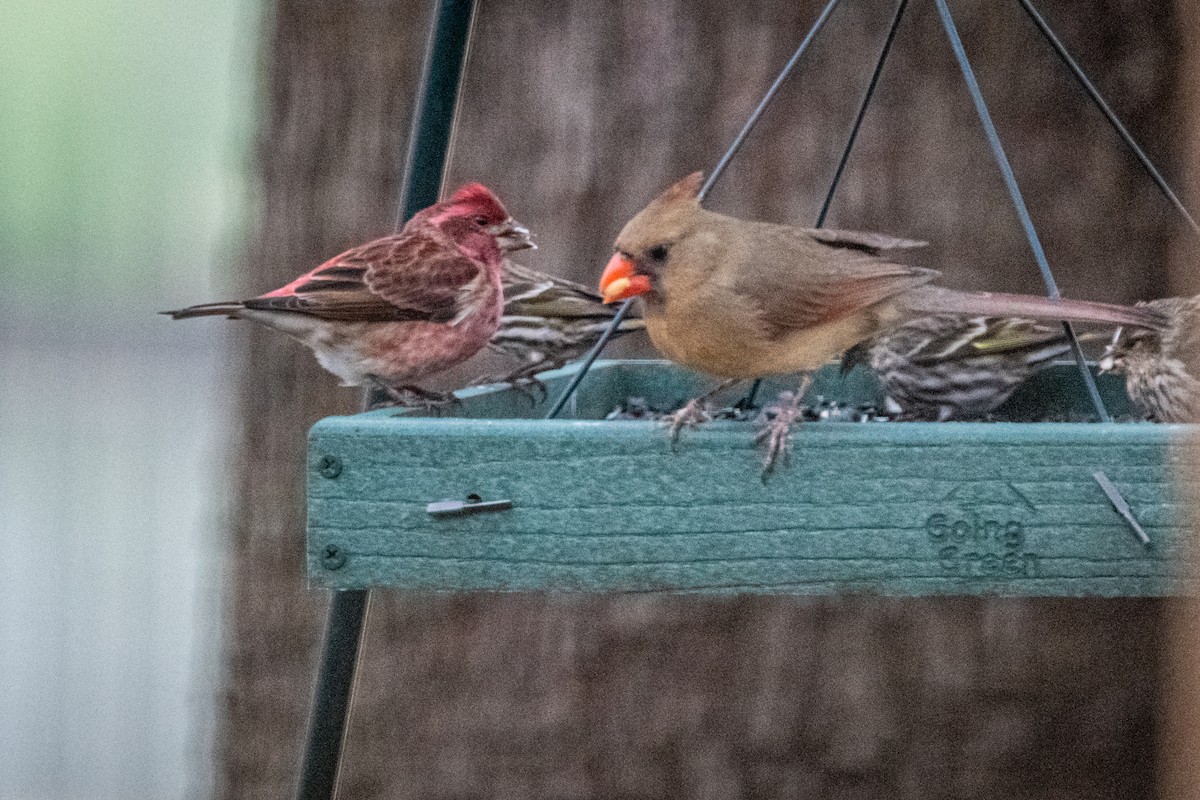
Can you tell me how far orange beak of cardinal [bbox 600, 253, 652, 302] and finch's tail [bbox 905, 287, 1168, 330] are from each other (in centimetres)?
60

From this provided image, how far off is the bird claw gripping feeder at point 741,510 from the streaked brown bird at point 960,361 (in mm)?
1185

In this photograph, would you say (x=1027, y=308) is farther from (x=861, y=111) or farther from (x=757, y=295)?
(x=861, y=111)

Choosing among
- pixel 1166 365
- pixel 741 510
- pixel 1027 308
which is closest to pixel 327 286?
pixel 741 510

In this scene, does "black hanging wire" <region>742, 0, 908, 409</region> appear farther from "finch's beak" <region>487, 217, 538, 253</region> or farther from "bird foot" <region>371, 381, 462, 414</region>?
"finch's beak" <region>487, 217, 538, 253</region>

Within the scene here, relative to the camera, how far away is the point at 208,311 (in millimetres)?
3523

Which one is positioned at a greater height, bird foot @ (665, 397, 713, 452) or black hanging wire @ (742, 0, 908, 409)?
black hanging wire @ (742, 0, 908, 409)

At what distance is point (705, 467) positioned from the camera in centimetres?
275

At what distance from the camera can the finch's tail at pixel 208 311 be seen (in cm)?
345

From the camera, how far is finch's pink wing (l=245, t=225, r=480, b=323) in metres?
3.84

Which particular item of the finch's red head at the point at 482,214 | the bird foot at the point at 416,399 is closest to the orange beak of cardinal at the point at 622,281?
the bird foot at the point at 416,399

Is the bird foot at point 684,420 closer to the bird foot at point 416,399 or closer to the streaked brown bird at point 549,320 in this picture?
the bird foot at point 416,399

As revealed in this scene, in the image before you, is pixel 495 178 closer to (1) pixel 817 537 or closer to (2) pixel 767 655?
(2) pixel 767 655

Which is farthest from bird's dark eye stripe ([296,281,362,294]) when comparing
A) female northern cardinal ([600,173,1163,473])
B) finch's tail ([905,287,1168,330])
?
finch's tail ([905,287,1168,330])

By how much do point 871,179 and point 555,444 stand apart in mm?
2529
